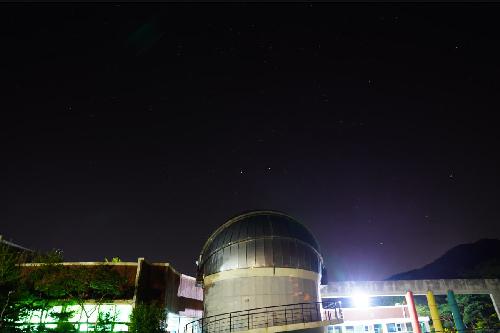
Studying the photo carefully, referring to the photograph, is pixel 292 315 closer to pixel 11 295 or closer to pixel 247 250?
pixel 247 250

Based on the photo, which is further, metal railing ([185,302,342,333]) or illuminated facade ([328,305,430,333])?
illuminated facade ([328,305,430,333])

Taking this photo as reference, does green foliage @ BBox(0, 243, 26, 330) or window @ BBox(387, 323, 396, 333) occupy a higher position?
green foliage @ BBox(0, 243, 26, 330)

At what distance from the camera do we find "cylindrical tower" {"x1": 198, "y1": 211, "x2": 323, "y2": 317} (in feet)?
62.1

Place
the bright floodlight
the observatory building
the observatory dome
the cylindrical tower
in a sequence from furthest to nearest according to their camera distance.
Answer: the bright floodlight → the observatory dome → the cylindrical tower → the observatory building

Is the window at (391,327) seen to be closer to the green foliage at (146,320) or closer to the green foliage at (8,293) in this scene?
the green foliage at (146,320)

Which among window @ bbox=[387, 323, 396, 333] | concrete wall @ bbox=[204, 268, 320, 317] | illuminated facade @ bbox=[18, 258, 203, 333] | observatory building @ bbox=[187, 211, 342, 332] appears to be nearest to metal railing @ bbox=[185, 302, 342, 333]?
observatory building @ bbox=[187, 211, 342, 332]

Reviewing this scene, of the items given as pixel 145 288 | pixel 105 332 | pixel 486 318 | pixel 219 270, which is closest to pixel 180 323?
pixel 145 288

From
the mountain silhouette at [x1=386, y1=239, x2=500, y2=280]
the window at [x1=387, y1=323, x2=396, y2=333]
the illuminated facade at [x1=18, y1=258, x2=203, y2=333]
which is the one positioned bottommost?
the window at [x1=387, y1=323, x2=396, y2=333]

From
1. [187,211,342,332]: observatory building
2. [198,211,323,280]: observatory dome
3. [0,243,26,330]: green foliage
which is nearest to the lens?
[187,211,342,332]: observatory building

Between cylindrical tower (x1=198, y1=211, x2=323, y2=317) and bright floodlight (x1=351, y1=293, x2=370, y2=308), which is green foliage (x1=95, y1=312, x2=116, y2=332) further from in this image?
bright floodlight (x1=351, y1=293, x2=370, y2=308)

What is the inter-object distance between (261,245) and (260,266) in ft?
4.15

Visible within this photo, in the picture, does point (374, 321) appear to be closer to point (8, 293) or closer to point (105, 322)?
point (105, 322)

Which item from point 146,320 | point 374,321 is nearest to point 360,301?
point 374,321

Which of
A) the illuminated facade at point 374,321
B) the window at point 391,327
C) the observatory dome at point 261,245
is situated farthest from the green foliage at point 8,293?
the window at point 391,327
